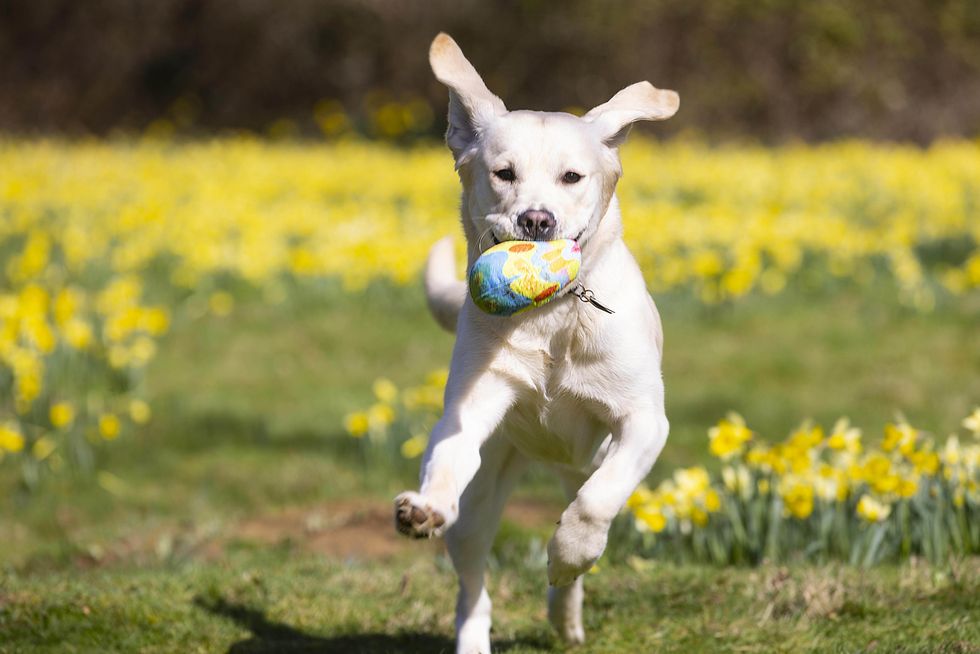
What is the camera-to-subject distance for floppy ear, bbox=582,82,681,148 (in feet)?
11.1

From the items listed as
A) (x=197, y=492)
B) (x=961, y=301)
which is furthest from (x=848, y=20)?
(x=197, y=492)

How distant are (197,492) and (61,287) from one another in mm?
2582

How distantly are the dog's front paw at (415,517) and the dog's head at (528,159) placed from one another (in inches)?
27.0

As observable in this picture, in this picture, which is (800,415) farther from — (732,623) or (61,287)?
(61,287)

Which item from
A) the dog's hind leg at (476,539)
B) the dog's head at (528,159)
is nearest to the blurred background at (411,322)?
the dog's hind leg at (476,539)

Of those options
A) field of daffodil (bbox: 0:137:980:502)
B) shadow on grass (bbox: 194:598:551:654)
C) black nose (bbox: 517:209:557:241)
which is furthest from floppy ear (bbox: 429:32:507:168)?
field of daffodil (bbox: 0:137:980:502)

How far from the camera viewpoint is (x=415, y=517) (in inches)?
111

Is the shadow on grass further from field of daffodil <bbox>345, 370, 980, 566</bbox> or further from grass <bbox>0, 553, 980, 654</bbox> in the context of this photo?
field of daffodil <bbox>345, 370, 980, 566</bbox>

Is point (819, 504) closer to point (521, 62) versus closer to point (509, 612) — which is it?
point (509, 612)

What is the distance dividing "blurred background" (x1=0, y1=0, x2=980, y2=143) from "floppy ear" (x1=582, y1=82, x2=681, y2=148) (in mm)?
11497

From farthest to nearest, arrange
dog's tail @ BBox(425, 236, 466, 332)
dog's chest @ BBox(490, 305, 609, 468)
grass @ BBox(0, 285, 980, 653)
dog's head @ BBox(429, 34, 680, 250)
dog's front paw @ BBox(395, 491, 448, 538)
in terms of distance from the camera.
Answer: dog's tail @ BBox(425, 236, 466, 332) → grass @ BBox(0, 285, 980, 653) → dog's chest @ BBox(490, 305, 609, 468) → dog's head @ BBox(429, 34, 680, 250) → dog's front paw @ BBox(395, 491, 448, 538)

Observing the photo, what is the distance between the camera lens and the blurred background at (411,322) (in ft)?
13.7

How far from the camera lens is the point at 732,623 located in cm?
378

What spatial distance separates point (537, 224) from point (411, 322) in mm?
5628
